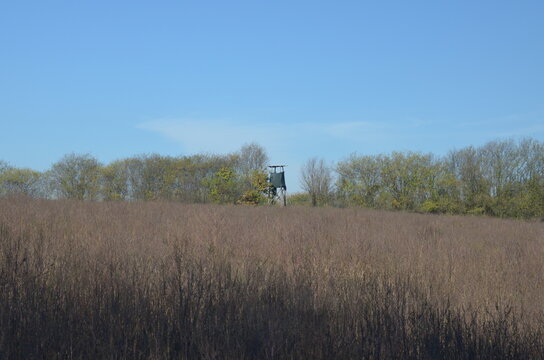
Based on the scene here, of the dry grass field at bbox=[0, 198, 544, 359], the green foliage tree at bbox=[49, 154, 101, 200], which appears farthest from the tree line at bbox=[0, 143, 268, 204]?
the dry grass field at bbox=[0, 198, 544, 359]

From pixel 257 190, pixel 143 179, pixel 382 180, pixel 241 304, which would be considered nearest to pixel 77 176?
pixel 143 179

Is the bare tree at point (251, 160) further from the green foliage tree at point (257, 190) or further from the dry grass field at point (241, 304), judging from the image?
the dry grass field at point (241, 304)

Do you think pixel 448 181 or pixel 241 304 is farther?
pixel 448 181

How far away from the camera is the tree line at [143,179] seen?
108 feet

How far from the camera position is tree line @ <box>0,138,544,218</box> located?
108 feet

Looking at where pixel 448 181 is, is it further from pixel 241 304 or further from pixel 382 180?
pixel 241 304

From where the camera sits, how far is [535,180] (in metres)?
32.8

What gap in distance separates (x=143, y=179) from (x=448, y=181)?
877 inches

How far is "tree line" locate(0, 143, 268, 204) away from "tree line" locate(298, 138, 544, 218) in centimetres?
769

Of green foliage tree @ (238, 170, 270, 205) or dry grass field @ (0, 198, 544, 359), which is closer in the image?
dry grass field @ (0, 198, 544, 359)

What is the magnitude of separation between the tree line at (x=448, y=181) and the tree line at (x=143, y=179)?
7.69 meters

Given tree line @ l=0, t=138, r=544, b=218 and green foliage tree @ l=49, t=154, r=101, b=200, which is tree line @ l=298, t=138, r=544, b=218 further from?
green foliage tree @ l=49, t=154, r=101, b=200

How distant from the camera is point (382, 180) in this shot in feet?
115

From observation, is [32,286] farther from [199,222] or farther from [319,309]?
[199,222]
